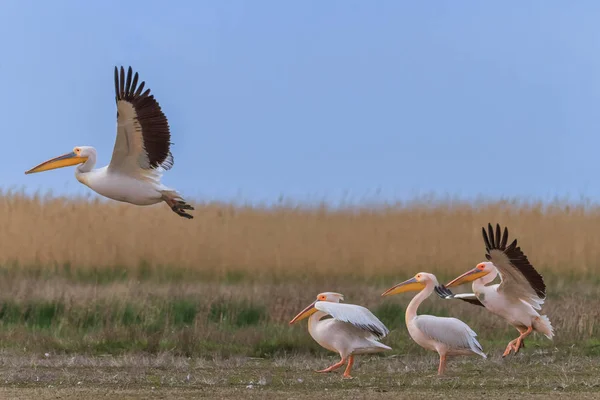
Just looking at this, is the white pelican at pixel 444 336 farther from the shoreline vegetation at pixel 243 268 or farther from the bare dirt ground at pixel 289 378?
the shoreline vegetation at pixel 243 268

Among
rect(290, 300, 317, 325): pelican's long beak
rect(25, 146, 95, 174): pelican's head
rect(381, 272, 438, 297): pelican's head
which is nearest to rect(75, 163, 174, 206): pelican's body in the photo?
rect(25, 146, 95, 174): pelican's head

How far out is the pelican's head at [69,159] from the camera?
8398mm

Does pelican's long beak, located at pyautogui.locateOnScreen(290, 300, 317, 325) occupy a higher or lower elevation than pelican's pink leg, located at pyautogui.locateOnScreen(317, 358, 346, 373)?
higher

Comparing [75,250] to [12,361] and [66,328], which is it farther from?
[12,361]

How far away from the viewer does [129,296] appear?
1335 centimetres

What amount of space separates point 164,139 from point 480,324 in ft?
20.4

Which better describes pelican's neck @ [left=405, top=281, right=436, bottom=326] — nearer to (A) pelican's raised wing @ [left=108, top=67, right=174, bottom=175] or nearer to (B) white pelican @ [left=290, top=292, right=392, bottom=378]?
(B) white pelican @ [left=290, top=292, right=392, bottom=378]

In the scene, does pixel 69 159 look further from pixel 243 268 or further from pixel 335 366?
pixel 243 268

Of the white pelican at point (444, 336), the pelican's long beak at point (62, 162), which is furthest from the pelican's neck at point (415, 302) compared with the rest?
the pelican's long beak at point (62, 162)

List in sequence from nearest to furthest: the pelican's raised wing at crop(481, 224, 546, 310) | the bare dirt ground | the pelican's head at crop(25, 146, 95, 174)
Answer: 1. the bare dirt ground
2. the pelican's head at crop(25, 146, 95, 174)
3. the pelican's raised wing at crop(481, 224, 546, 310)

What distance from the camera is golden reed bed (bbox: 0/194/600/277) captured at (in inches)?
620

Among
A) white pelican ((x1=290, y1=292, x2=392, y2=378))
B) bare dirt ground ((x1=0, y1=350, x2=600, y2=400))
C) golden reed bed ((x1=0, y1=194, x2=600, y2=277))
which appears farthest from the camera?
golden reed bed ((x1=0, y1=194, x2=600, y2=277))

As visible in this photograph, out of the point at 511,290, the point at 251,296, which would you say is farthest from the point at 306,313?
the point at 251,296

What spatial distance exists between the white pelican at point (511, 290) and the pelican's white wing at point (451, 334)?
24 centimetres
